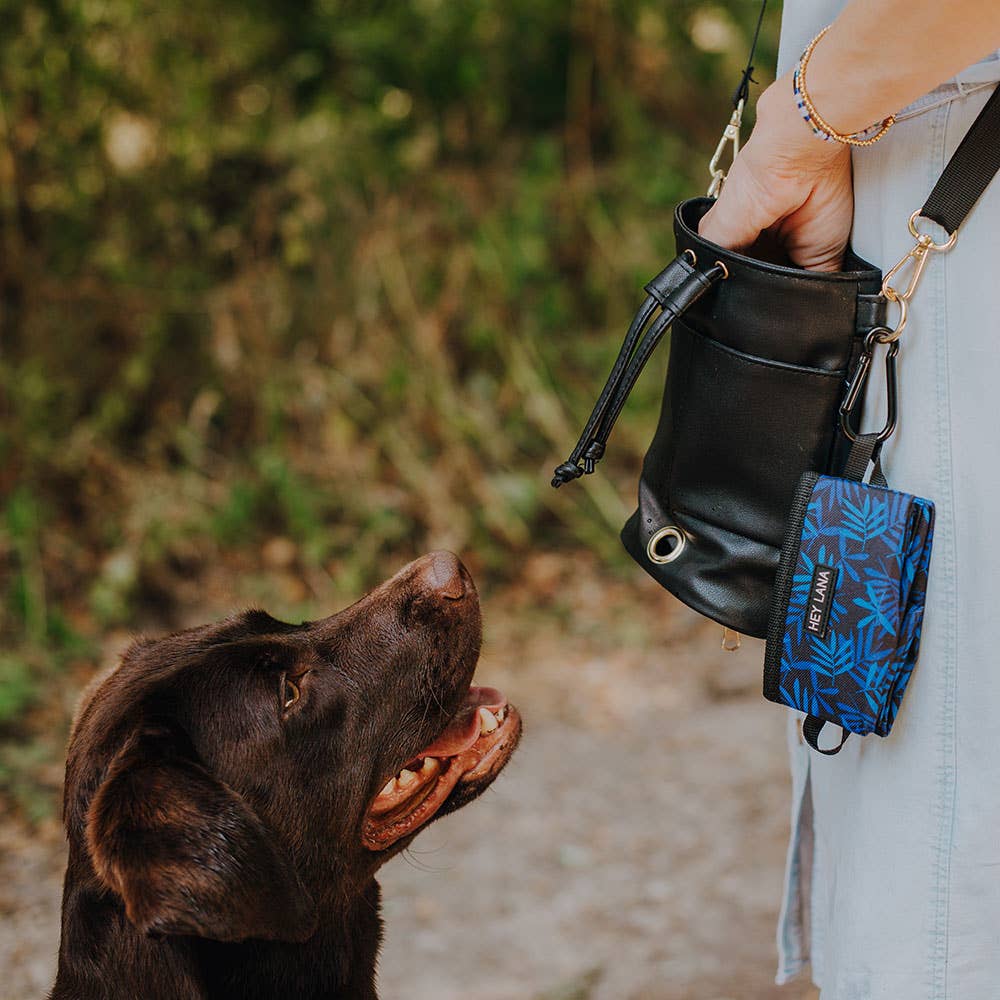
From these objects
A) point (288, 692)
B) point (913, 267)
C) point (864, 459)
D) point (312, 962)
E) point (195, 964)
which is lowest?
point (312, 962)

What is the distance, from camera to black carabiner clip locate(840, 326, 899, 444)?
1.52 metres

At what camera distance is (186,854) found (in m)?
1.68

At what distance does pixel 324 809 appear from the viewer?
2.09 meters

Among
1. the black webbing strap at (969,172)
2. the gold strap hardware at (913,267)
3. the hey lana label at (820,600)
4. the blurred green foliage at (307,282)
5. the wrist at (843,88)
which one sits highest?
the wrist at (843,88)

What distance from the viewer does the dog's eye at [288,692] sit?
83.8 inches

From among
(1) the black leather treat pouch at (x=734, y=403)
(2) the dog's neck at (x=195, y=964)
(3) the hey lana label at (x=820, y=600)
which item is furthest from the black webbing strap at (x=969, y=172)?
(2) the dog's neck at (x=195, y=964)

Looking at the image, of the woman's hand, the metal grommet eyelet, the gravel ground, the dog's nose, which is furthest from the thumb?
the gravel ground

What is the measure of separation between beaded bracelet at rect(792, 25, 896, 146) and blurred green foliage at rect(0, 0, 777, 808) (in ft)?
13.6

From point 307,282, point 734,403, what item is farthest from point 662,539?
point 307,282

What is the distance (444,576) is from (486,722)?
1.05ft

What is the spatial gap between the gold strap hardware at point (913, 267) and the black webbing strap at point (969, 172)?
0.02 meters

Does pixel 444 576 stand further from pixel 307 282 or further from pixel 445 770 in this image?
pixel 307 282

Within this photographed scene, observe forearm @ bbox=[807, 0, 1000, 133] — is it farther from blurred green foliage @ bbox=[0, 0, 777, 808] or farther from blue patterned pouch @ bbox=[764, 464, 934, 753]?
blurred green foliage @ bbox=[0, 0, 777, 808]

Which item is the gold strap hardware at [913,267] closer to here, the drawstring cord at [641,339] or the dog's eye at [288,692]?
the drawstring cord at [641,339]
